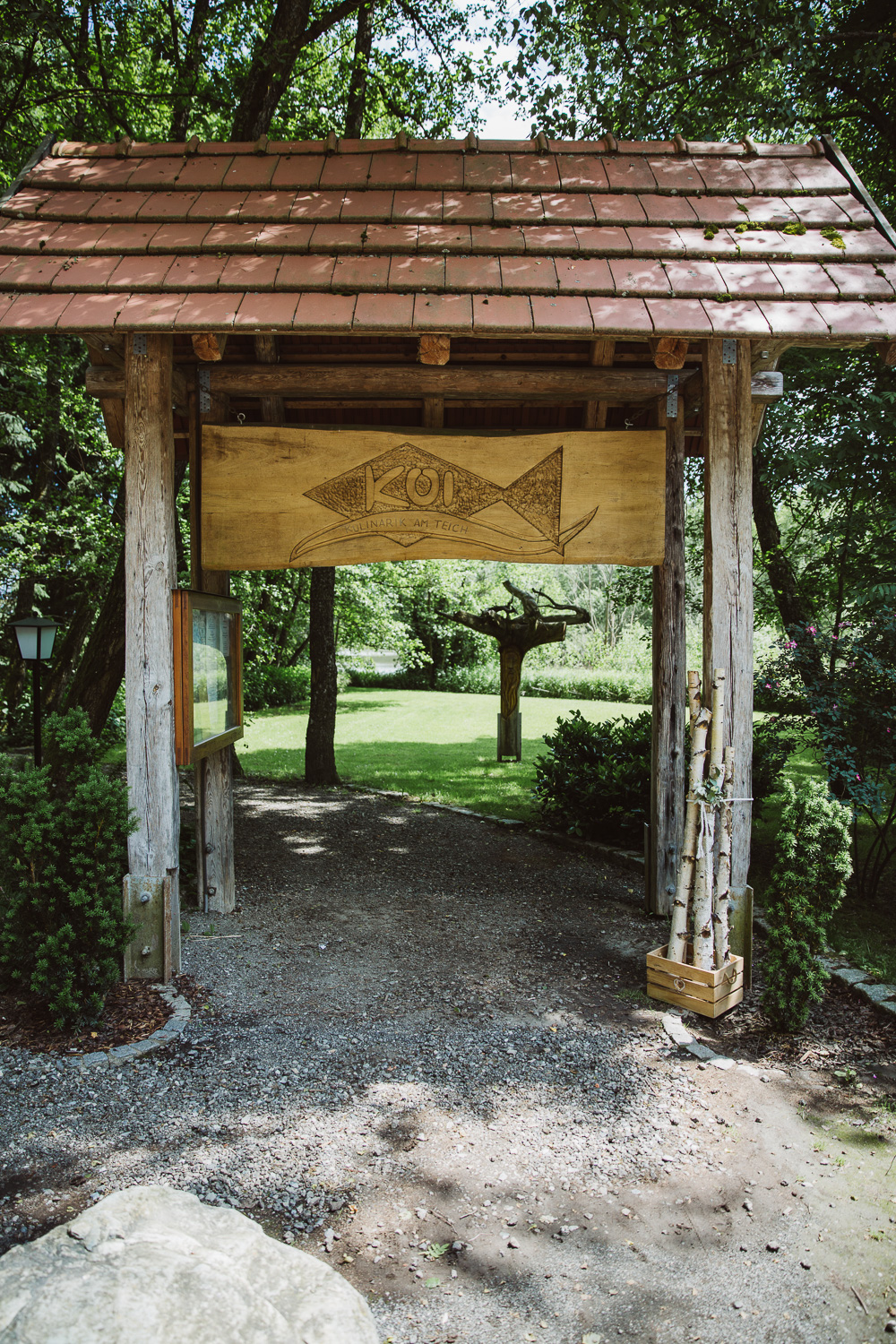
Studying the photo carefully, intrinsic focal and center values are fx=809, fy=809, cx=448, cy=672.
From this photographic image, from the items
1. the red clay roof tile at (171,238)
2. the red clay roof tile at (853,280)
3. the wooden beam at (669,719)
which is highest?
the red clay roof tile at (171,238)

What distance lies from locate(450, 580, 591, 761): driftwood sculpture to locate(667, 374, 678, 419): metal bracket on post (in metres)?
6.97

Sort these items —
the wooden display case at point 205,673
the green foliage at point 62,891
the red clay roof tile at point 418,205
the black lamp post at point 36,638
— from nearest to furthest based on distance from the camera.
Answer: the green foliage at point 62,891, the wooden display case at point 205,673, the red clay roof tile at point 418,205, the black lamp post at point 36,638

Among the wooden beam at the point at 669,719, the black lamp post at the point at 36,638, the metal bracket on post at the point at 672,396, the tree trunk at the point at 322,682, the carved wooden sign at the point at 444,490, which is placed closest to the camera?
the carved wooden sign at the point at 444,490

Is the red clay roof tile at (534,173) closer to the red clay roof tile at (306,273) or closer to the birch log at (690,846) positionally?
the red clay roof tile at (306,273)

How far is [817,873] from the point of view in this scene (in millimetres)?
4004

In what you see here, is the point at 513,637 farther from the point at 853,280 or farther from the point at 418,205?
the point at 853,280

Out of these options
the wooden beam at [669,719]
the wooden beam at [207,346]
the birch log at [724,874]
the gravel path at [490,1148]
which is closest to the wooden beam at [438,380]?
the wooden beam at [669,719]

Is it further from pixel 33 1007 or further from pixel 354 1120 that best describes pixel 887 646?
pixel 33 1007

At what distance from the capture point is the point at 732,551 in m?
4.49

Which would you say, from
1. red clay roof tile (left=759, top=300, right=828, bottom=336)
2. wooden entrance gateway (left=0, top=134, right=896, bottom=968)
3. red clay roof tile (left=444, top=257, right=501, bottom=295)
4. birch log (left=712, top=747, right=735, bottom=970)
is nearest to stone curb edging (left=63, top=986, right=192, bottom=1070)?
wooden entrance gateway (left=0, top=134, right=896, bottom=968)

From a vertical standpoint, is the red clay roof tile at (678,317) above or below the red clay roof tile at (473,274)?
below

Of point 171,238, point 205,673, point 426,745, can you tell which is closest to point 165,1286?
point 205,673

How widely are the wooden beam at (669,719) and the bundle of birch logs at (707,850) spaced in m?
1.40

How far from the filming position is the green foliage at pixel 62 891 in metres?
3.83
